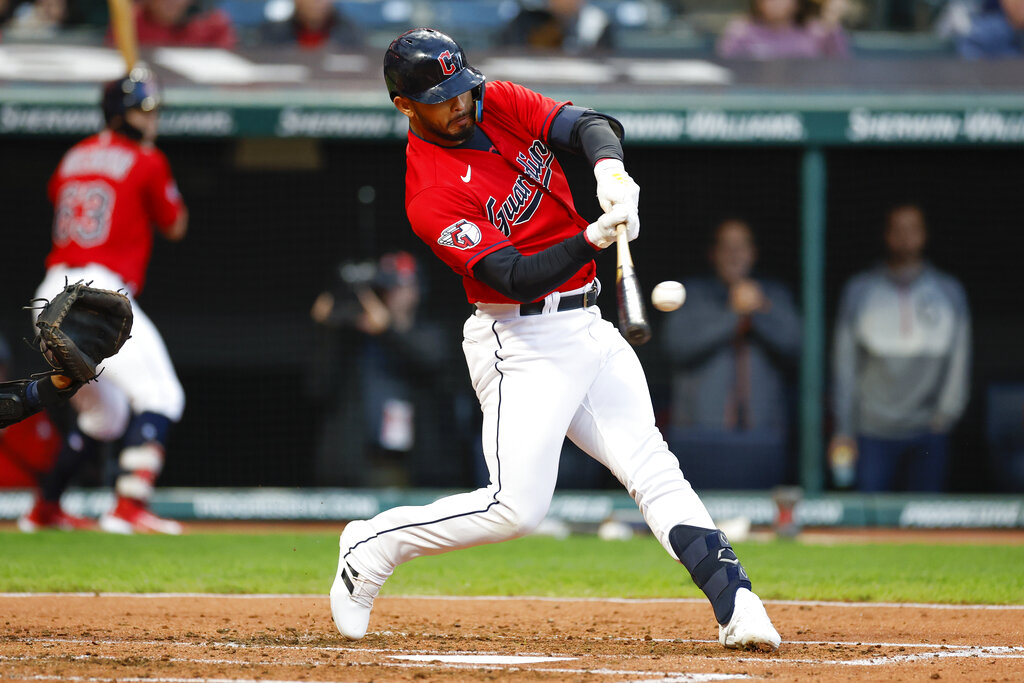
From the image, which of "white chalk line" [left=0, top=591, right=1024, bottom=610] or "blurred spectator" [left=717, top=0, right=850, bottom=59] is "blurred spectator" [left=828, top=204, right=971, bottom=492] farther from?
"white chalk line" [left=0, top=591, right=1024, bottom=610]

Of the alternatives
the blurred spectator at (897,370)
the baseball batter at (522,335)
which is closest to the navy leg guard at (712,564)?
the baseball batter at (522,335)

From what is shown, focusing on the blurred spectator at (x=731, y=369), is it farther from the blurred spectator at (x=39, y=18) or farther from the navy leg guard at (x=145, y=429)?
the blurred spectator at (x=39, y=18)

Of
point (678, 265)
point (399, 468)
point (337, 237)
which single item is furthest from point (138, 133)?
point (678, 265)

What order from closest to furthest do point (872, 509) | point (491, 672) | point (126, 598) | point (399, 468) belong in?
point (491, 672) < point (126, 598) < point (872, 509) < point (399, 468)

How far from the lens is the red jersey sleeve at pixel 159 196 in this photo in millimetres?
6395

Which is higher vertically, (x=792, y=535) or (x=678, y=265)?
(x=678, y=265)

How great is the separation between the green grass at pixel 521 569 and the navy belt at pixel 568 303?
5.33 feet

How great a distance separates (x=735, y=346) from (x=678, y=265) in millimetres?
828

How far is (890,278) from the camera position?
A: 7723mm

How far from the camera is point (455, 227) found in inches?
135

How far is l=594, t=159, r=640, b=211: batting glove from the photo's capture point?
10.7 ft

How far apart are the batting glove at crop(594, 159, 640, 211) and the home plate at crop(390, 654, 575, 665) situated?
3.82 feet

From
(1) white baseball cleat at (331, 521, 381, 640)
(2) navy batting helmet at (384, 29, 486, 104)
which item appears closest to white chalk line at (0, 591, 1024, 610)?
(1) white baseball cleat at (331, 521, 381, 640)

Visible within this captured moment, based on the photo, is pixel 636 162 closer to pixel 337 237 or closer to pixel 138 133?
pixel 337 237
